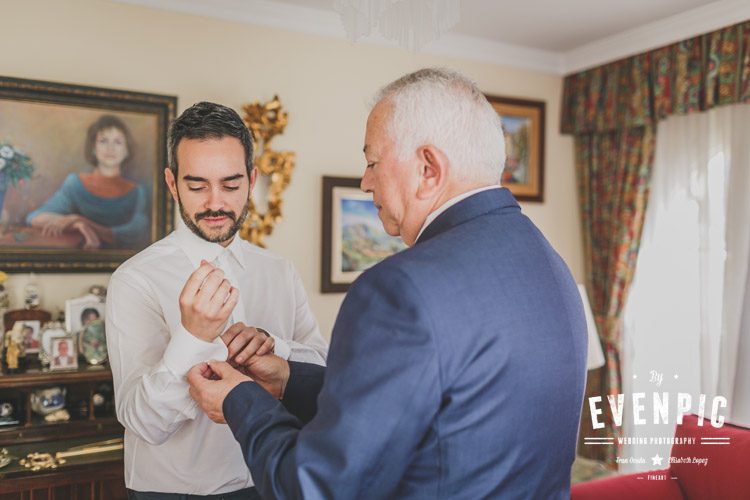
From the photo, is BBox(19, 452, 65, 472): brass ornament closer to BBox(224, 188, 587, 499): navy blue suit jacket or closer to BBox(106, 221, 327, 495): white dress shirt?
BBox(106, 221, 327, 495): white dress shirt

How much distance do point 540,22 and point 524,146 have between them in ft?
2.88

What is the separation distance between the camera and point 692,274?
3.81 meters

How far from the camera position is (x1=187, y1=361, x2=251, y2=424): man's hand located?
1185mm

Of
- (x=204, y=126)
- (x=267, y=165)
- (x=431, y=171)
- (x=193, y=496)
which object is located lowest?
(x=193, y=496)

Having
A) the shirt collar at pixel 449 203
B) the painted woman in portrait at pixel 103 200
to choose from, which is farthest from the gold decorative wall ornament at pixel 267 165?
the shirt collar at pixel 449 203

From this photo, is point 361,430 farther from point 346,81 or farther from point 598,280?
point 598,280

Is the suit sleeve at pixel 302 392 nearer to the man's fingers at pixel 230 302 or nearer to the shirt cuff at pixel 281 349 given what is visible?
the shirt cuff at pixel 281 349

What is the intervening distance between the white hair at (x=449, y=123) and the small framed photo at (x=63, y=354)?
220 centimetres

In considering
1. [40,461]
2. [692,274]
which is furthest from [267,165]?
[692,274]

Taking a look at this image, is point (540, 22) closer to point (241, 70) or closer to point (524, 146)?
point (524, 146)

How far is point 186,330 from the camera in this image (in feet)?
4.21

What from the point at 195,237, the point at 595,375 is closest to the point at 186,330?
the point at 195,237

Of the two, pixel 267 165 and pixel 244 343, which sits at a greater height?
pixel 267 165

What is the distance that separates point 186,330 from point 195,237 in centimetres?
43
